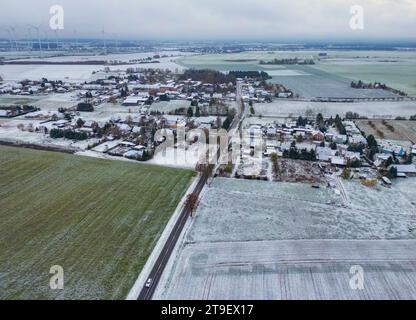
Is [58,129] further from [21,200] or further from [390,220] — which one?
[390,220]

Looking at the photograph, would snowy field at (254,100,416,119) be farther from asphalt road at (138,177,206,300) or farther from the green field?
asphalt road at (138,177,206,300)

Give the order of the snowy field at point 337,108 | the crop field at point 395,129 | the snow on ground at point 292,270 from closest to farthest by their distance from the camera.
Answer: the snow on ground at point 292,270, the crop field at point 395,129, the snowy field at point 337,108

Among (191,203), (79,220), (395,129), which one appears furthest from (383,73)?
(79,220)

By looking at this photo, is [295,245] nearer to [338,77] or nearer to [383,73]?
[338,77]

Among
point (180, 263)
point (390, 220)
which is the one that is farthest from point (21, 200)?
point (390, 220)

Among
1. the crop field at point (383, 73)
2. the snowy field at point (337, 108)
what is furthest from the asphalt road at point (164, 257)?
the crop field at point (383, 73)

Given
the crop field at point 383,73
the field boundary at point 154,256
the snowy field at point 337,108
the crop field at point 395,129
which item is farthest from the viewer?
the crop field at point 383,73

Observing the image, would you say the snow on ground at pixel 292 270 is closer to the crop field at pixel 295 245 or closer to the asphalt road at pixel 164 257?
the crop field at pixel 295 245

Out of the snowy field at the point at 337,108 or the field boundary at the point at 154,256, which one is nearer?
the field boundary at the point at 154,256
